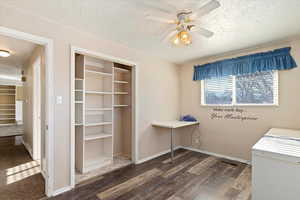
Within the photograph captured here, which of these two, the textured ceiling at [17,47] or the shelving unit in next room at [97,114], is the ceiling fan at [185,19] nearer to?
the shelving unit in next room at [97,114]

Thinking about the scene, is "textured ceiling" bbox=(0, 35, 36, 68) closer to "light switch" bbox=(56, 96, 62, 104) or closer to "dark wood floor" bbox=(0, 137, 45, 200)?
"light switch" bbox=(56, 96, 62, 104)

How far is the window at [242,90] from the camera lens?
2836 millimetres

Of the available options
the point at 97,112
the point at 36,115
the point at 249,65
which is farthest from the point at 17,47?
the point at 249,65

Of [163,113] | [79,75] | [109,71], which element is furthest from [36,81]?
[163,113]

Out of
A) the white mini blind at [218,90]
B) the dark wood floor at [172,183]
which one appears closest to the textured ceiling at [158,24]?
the white mini blind at [218,90]

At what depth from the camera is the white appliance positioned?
4.20 ft

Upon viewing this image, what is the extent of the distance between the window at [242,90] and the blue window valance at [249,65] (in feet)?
0.50

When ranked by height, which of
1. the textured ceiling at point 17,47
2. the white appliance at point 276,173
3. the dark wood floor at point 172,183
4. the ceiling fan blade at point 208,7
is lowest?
the dark wood floor at point 172,183

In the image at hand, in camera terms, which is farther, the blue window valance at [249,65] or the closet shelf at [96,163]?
the closet shelf at [96,163]

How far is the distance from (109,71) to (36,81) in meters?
1.77

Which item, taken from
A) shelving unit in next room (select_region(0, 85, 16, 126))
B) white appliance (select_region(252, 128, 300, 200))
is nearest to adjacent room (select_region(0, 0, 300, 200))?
white appliance (select_region(252, 128, 300, 200))

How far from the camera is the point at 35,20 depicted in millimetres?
1869

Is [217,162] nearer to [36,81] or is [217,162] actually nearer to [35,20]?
[35,20]

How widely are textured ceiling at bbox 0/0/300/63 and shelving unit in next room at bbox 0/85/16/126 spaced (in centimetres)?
730
